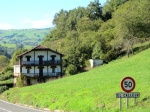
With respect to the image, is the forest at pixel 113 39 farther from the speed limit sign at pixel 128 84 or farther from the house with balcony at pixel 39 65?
the speed limit sign at pixel 128 84

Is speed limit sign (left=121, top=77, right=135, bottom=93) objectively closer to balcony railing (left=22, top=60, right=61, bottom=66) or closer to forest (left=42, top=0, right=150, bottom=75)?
forest (left=42, top=0, right=150, bottom=75)

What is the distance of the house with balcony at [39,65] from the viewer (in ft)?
236

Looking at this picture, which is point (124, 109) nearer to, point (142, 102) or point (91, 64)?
point (142, 102)

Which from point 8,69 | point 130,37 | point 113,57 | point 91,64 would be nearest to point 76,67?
point 91,64

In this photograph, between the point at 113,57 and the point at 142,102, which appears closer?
the point at 142,102

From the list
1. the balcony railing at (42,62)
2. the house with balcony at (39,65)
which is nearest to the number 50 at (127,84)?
the house with balcony at (39,65)

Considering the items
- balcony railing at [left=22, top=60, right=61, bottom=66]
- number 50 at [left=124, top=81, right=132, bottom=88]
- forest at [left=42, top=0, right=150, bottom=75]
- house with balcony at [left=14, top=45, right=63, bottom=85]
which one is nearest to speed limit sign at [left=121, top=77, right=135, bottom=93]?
number 50 at [left=124, top=81, right=132, bottom=88]

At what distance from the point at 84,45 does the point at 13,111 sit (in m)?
55.1

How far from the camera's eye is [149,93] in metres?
22.7

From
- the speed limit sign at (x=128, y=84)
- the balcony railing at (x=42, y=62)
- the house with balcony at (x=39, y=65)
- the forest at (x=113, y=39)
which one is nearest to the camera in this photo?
the speed limit sign at (x=128, y=84)

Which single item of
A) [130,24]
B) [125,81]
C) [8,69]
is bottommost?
[8,69]

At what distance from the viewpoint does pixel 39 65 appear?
72562mm

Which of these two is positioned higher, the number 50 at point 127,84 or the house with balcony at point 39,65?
the number 50 at point 127,84

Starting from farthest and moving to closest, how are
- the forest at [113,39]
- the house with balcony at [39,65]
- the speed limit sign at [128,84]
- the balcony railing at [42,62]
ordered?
the balcony railing at [42,62] → the house with balcony at [39,65] → the forest at [113,39] → the speed limit sign at [128,84]
